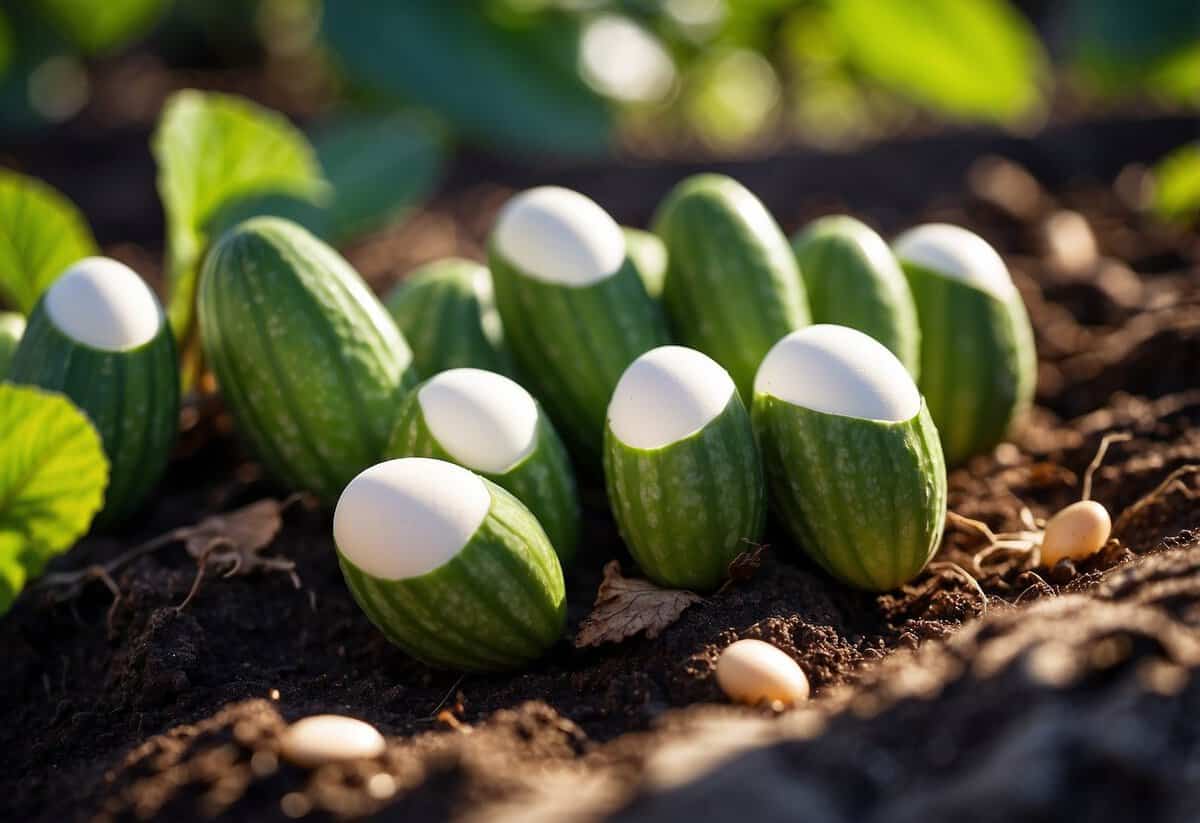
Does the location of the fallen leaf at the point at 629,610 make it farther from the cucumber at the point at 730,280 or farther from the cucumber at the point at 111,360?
the cucumber at the point at 111,360

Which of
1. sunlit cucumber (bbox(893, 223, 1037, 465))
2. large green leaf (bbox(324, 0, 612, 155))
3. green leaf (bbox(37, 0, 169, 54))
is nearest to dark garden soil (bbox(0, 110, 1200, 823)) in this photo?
sunlit cucumber (bbox(893, 223, 1037, 465))

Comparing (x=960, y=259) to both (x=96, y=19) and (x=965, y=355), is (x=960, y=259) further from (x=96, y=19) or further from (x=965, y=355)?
(x=96, y=19)

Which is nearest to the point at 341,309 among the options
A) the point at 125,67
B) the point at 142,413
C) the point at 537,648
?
the point at 142,413

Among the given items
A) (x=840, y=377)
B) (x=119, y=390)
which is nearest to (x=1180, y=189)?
(x=840, y=377)

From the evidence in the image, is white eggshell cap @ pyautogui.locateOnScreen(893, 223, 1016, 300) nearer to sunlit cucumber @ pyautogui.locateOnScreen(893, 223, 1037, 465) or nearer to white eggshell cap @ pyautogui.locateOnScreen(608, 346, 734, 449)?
sunlit cucumber @ pyautogui.locateOnScreen(893, 223, 1037, 465)

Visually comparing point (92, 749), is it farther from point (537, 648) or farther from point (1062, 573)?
point (1062, 573)

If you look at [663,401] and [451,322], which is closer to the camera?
[663,401]
